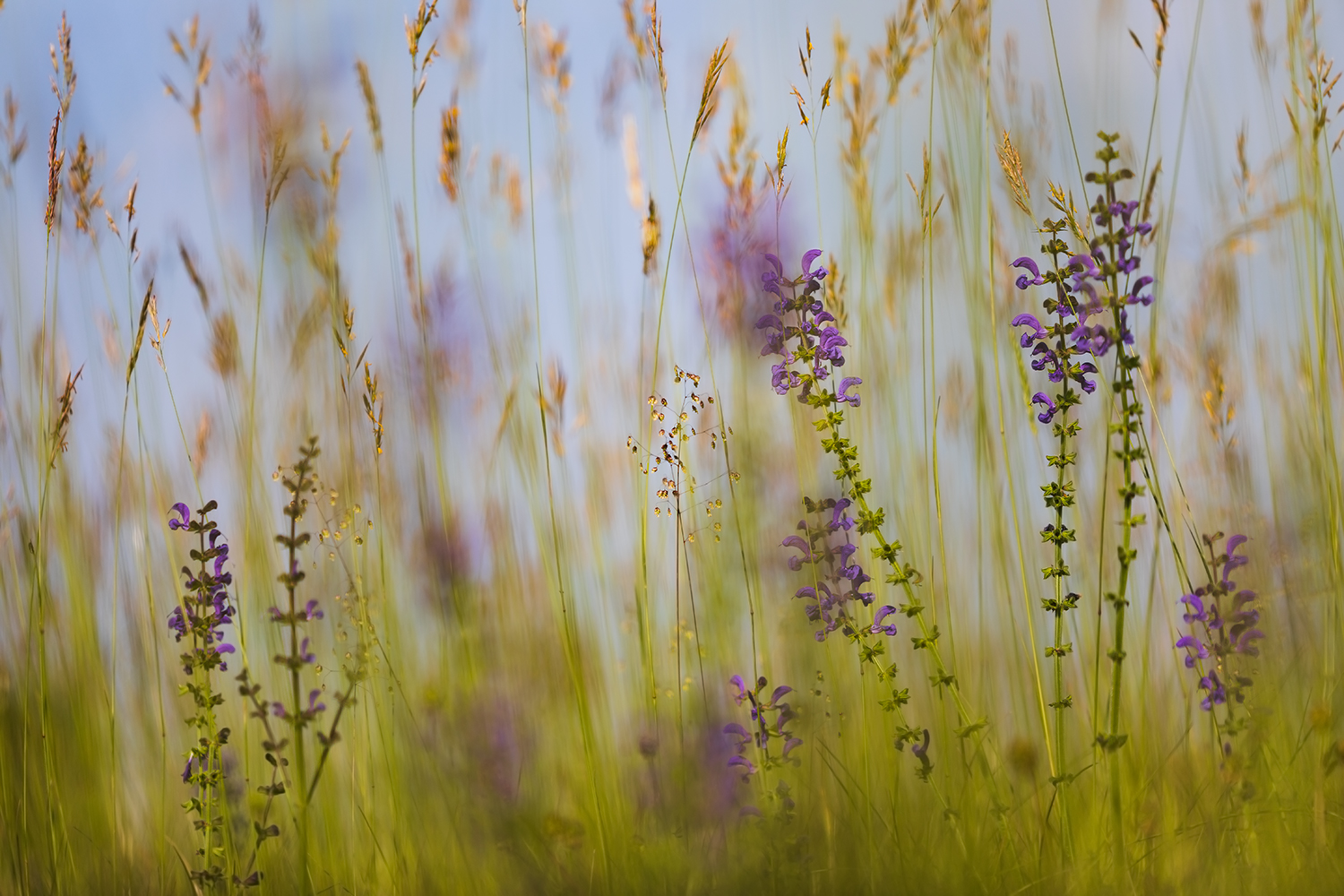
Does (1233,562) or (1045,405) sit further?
(1045,405)

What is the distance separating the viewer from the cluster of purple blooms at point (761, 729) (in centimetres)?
145

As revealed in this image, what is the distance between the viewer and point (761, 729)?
1.46 meters

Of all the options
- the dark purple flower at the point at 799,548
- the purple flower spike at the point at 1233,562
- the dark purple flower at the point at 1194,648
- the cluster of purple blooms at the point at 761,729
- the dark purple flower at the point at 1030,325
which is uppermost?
the dark purple flower at the point at 1030,325

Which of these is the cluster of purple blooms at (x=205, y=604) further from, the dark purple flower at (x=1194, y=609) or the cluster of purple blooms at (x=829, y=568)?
the dark purple flower at (x=1194, y=609)

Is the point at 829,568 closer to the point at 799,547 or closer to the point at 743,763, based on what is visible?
the point at 799,547

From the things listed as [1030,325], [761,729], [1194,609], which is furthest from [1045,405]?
[761,729]

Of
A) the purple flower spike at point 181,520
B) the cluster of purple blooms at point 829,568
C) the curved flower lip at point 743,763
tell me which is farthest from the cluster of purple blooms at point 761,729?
the purple flower spike at point 181,520

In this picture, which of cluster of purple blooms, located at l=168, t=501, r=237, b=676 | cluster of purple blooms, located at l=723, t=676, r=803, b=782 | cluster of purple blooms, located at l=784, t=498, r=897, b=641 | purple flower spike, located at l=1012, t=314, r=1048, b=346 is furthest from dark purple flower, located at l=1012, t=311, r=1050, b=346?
cluster of purple blooms, located at l=168, t=501, r=237, b=676

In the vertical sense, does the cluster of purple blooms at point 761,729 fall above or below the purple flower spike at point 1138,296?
below

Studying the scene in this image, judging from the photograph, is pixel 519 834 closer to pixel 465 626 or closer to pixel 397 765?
pixel 397 765

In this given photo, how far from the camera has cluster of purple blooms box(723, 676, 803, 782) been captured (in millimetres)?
1450

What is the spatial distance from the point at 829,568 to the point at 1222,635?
531 mm

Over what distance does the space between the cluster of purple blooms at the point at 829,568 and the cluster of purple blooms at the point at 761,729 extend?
0.45 ft

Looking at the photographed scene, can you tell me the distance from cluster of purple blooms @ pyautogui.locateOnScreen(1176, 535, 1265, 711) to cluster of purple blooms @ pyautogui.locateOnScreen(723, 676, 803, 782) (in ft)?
1.88
